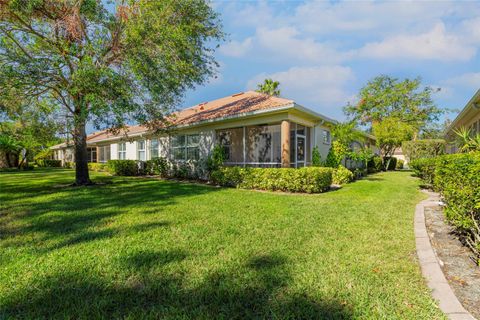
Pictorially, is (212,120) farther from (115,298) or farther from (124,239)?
(115,298)

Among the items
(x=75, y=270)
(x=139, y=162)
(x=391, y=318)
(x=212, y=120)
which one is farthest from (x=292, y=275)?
(x=139, y=162)

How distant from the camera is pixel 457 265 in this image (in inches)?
122

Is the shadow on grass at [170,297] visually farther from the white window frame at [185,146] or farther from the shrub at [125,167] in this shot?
the shrub at [125,167]

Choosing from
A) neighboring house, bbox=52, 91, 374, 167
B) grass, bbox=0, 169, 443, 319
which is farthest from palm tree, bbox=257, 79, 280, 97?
grass, bbox=0, 169, 443, 319

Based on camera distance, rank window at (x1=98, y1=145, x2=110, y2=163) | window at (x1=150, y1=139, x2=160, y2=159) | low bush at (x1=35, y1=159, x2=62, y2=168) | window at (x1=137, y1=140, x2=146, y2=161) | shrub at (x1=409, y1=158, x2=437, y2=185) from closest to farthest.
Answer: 1. shrub at (x1=409, y1=158, x2=437, y2=185)
2. window at (x1=150, y1=139, x2=160, y2=159)
3. window at (x1=137, y1=140, x2=146, y2=161)
4. window at (x1=98, y1=145, x2=110, y2=163)
5. low bush at (x1=35, y1=159, x2=62, y2=168)

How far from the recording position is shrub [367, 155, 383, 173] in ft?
65.5

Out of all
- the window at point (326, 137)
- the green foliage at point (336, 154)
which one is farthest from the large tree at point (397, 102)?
the green foliage at point (336, 154)

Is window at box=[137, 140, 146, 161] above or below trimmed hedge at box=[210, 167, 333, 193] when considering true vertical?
above

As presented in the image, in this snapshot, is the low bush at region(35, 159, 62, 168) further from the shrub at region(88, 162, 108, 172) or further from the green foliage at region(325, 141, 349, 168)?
the green foliage at region(325, 141, 349, 168)

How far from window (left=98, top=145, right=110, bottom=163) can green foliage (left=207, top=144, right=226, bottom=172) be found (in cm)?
1691

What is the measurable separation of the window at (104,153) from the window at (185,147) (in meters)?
12.7

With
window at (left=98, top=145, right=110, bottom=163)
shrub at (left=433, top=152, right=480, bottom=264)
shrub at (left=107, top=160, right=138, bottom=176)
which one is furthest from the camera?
window at (left=98, top=145, right=110, bottom=163)

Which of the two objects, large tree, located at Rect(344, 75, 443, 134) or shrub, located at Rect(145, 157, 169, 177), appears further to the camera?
large tree, located at Rect(344, 75, 443, 134)

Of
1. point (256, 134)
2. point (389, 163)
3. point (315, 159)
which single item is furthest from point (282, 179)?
point (389, 163)
